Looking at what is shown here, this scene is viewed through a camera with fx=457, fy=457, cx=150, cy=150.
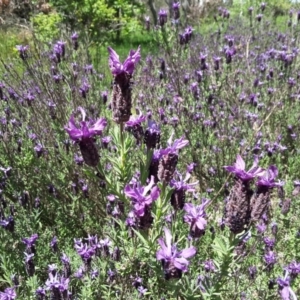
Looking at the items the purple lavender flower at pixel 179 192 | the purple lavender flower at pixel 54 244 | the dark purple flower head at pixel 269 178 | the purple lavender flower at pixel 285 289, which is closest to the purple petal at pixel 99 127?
the purple lavender flower at pixel 179 192

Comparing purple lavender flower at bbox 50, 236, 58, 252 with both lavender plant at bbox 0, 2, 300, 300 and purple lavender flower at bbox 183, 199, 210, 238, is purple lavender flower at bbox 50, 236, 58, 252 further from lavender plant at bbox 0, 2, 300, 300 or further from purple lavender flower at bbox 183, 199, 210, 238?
purple lavender flower at bbox 183, 199, 210, 238

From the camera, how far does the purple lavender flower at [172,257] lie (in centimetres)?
146

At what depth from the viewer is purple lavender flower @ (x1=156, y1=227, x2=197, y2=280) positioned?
57.7 inches

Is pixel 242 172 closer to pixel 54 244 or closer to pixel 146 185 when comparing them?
pixel 146 185

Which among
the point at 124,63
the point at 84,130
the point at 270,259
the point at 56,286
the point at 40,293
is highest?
the point at 124,63

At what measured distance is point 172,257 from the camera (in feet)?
4.86

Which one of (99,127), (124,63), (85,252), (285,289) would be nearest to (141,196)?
(99,127)

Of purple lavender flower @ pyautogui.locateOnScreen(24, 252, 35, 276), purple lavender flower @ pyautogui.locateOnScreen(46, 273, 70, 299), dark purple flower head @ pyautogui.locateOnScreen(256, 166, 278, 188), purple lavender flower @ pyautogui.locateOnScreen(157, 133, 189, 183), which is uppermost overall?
purple lavender flower @ pyautogui.locateOnScreen(157, 133, 189, 183)

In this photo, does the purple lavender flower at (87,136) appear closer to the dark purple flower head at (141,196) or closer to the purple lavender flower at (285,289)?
the dark purple flower head at (141,196)

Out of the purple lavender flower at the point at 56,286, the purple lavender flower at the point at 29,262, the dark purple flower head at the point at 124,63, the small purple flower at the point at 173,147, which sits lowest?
the purple lavender flower at the point at 29,262

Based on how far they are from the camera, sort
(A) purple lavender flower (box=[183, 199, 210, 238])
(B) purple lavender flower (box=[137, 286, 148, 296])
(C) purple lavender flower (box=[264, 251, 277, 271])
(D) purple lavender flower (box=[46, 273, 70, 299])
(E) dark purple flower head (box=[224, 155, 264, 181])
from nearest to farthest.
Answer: (E) dark purple flower head (box=[224, 155, 264, 181]) < (A) purple lavender flower (box=[183, 199, 210, 238]) < (D) purple lavender flower (box=[46, 273, 70, 299]) < (B) purple lavender flower (box=[137, 286, 148, 296]) < (C) purple lavender flower (box=[264, 251, 277, 271])

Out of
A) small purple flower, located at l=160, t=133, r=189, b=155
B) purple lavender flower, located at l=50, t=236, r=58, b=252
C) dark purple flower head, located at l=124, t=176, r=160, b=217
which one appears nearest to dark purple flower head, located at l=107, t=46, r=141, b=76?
small purple flower, located at l=160, t=133, r=189, b=155

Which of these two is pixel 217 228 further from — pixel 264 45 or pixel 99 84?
pixel 264 45

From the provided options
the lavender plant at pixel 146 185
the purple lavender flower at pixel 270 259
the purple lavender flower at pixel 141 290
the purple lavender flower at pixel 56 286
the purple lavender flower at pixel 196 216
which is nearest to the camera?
the lavender plant at pixel 146 185
